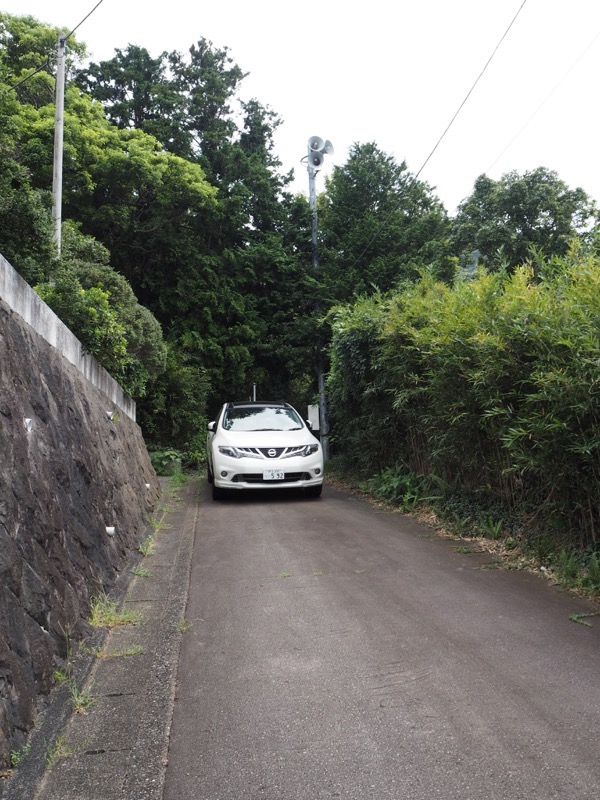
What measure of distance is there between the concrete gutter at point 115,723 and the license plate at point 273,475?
4390mm

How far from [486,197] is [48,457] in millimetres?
18561

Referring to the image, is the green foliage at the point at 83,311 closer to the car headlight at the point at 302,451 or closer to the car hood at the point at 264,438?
the car hood at the point at 264,438

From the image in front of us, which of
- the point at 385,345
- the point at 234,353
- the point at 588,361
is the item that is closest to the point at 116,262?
the point at 234,353

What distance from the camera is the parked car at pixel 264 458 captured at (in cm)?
880

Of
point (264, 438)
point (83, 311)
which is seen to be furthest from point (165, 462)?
point (83, 311)

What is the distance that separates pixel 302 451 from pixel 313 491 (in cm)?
81

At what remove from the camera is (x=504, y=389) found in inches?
217

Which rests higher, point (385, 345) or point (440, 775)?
point (385, 345)

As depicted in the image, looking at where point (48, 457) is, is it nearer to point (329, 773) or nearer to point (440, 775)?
point (329, 773)

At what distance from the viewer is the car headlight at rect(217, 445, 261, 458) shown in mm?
8869

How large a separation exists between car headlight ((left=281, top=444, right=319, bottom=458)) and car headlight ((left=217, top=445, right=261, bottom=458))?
0.47 metres

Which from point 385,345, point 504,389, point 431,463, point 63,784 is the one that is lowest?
point 63,784

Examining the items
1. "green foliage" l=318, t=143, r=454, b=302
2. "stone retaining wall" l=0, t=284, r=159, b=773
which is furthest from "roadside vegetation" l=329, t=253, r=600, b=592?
"green foliage" l=318, t=143, r=454, b=302

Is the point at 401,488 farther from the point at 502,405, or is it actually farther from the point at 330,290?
the point at 330,290
